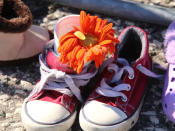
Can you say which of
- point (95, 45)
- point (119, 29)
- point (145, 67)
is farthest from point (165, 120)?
point (119, 29)

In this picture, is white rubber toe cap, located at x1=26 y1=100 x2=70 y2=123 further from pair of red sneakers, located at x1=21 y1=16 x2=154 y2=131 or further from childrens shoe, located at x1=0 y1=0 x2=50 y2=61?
childrens shoe, located at x1=0 y1=0 x2=50 y2=61

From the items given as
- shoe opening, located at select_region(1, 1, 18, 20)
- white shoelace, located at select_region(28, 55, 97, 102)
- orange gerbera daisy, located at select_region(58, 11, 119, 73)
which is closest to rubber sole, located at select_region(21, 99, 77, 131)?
white shoelace, located at select_region(28, 55, 97, 102)

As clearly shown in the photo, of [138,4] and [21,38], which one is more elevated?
[138,4]

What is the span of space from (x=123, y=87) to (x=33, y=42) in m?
0.58

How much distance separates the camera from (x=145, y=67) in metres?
1.41

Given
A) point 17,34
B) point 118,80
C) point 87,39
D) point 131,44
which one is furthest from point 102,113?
point 17,34

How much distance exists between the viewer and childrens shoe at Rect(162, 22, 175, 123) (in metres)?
1.32

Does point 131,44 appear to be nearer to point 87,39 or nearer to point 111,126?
point 87,39

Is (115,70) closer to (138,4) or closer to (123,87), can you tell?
(123,87)

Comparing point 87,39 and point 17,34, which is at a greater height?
point 87,39

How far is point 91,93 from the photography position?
4.44ft

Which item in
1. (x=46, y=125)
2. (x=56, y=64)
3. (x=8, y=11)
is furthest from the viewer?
(x=8, y=11)

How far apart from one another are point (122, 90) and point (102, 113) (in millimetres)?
155

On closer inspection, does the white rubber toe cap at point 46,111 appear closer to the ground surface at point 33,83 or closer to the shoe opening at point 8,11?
the ground surface at point 33,83
